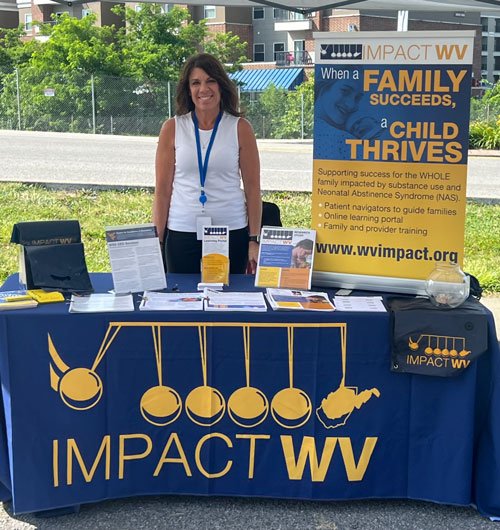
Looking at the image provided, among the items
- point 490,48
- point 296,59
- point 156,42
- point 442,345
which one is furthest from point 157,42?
point 490,48

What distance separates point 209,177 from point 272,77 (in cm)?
3677

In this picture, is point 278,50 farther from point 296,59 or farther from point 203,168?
point 203,168

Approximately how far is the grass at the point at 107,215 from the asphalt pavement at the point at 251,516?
3847 millimetres

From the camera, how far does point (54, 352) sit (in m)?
3.12

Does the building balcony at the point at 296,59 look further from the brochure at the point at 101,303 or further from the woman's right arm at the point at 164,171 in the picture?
the brochure at the point at 101,303

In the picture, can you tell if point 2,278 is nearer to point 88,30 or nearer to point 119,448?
point 119,448

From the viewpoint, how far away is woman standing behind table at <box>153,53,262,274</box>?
394cm

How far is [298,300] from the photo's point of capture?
11.0ft

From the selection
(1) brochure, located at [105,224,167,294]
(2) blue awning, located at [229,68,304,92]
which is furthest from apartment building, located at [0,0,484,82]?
(1) brochure, located at [105,224,167,294]

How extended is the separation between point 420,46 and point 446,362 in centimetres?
141

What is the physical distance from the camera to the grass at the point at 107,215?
287 inches

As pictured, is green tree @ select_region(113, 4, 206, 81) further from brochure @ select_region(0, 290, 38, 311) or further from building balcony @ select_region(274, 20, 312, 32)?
brochure @ select_region(0, 290, 38, 311)

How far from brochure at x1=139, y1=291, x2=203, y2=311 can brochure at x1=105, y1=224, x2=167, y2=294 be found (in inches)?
3.3

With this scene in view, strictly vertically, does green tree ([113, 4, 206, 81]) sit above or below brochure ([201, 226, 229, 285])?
above
